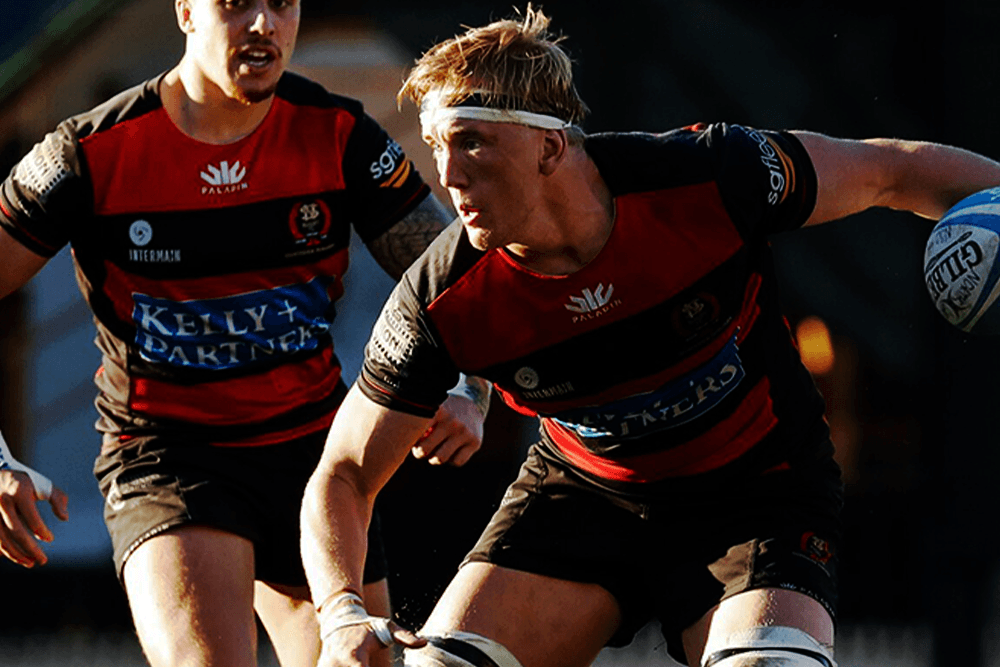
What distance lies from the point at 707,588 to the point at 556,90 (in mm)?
1203

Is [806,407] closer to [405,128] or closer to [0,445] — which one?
[0,445]

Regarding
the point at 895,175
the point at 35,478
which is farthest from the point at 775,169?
the point at 35,478

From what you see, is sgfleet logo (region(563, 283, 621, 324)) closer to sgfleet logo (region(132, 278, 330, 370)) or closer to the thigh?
sgfleet logo (region(132, 278, 330, 370))

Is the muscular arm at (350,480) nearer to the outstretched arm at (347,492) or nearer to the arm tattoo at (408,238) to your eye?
the outstretched arm at (347,492)

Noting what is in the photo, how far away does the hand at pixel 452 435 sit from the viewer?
416 centimetres

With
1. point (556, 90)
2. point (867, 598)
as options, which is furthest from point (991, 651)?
point (556, 90)

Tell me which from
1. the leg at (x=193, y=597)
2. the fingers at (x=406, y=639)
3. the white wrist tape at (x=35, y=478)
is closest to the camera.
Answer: the fingers at (x=406, y=639)

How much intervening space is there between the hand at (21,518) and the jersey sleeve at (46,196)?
2.25 feet

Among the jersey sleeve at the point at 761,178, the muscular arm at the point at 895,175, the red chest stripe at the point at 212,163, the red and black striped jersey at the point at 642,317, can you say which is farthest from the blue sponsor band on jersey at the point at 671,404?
the red chest stripe at the point at 212,163

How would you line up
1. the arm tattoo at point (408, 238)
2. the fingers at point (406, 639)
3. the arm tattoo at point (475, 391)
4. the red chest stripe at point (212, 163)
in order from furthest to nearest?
the arm tattoo at point (408, 238) < the red chest stripe at point (212, 163) < the arm tattoo at point (475, 391) < the fingers at point (406, 639)

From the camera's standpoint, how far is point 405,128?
7023 millimetres

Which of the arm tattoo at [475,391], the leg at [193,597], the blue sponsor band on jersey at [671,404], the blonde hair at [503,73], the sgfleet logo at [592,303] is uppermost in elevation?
the blonde hair at [503,73]

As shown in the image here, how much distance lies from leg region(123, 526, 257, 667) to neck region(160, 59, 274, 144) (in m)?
1.09

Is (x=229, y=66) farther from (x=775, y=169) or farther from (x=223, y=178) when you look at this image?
(x=775, y=169)
